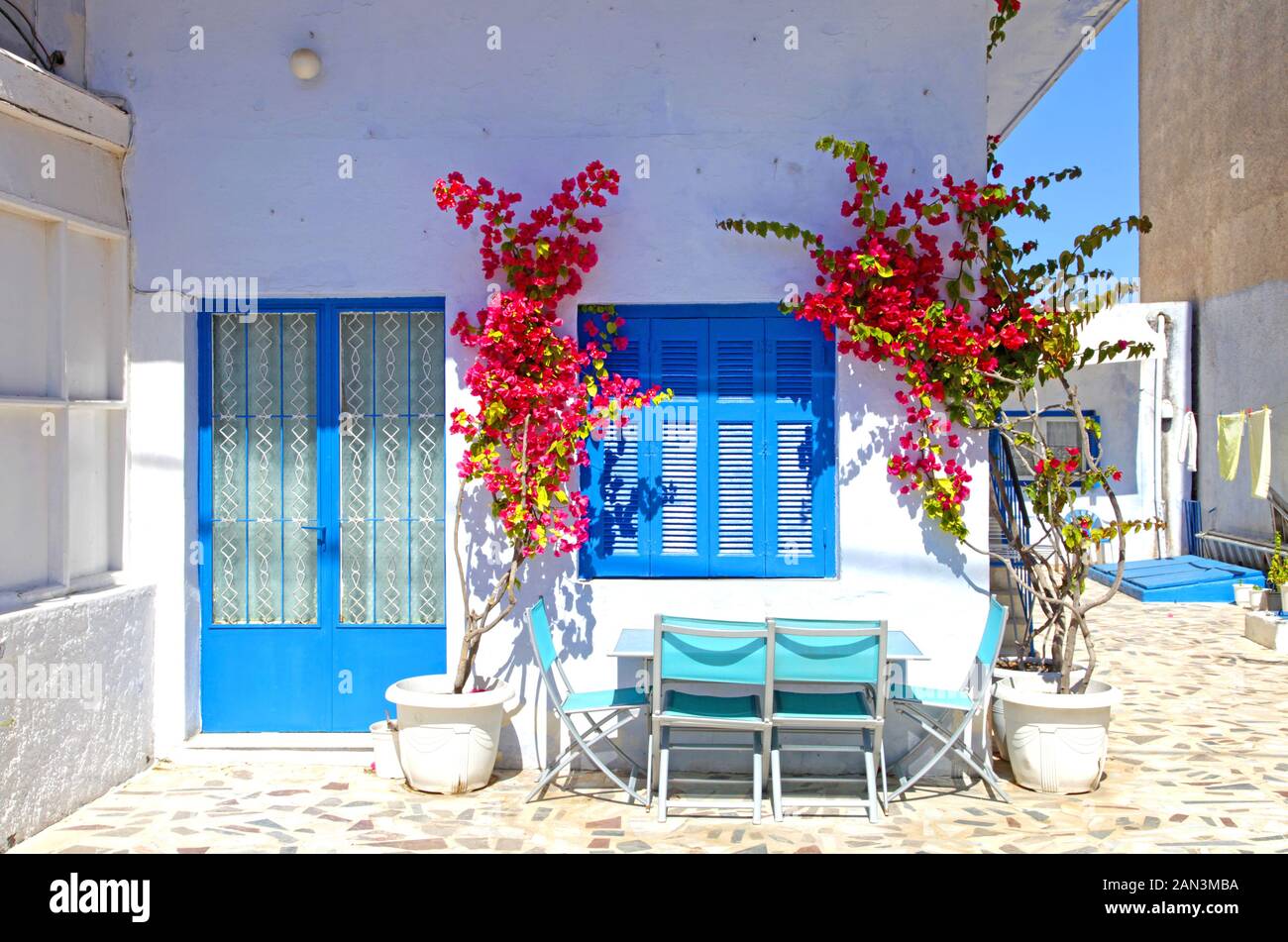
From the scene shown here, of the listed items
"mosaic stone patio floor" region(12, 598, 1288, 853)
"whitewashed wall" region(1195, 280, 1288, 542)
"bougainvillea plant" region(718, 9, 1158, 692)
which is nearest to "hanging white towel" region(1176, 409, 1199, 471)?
"whitewashed wall" region(1195, 280, 1288, 542)

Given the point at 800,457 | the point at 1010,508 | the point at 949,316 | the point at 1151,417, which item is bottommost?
the point at 1010,508

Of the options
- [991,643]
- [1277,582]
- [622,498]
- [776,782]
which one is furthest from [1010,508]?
[1277,582]

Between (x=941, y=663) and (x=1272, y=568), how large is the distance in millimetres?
7014

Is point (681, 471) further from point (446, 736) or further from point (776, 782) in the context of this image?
point (446, 736)

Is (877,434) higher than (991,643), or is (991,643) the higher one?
(877,434)

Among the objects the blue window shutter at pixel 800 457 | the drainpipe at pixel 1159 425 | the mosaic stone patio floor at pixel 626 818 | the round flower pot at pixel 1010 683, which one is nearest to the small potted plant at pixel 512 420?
the mosaic stone patio floor at pixel 626 818

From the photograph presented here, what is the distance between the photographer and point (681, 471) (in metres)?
6.05

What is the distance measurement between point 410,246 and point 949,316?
2875 mm

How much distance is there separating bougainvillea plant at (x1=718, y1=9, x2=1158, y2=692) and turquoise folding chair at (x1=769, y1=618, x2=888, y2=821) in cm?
111

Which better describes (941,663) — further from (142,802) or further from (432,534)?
(142,802)

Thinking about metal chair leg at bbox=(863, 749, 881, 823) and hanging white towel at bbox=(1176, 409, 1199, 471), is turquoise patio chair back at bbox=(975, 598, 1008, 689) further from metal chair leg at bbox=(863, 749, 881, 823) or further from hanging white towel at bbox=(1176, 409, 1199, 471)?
hanging white towel at bbox=(1176, 409, 1199, 471)

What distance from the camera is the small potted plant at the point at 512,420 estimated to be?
5.51 meters

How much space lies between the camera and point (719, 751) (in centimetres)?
588
